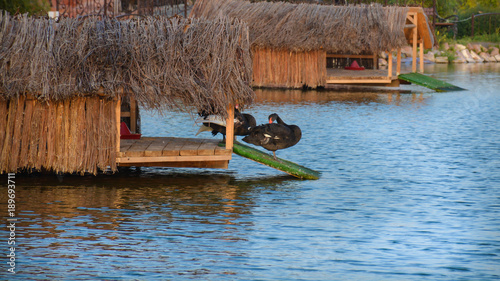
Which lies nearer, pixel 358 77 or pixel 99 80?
pixel 99 80

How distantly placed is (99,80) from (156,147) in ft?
4.92

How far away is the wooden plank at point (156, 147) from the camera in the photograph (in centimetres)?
1244

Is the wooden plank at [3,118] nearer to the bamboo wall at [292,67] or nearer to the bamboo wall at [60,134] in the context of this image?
the bamboo wall at [60,134]

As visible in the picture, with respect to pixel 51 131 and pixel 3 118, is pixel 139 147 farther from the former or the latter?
pixel 3 118

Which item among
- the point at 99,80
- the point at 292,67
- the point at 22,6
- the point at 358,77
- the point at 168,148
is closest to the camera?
the point at 99,80

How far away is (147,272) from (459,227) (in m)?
4.40

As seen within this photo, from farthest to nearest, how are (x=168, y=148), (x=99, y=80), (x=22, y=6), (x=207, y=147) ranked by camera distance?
→ (x=22, y=6)
(x=207, y=147)
(x=168, y=148)
(x=99, y=80)

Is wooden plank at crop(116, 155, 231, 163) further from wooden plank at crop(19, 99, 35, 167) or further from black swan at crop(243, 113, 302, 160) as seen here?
wooden plank at crop(19, 99, 35, 167)

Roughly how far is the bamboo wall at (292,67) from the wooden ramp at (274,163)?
16.6 m

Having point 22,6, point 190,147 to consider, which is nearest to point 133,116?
point 190,147

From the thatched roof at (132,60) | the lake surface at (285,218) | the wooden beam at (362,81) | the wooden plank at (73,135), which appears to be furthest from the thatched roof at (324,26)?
the wooden plank at (73,135)

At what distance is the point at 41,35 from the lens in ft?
40.3

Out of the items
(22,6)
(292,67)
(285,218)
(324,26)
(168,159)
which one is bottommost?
(285,218)

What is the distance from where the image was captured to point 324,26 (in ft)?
95.3
